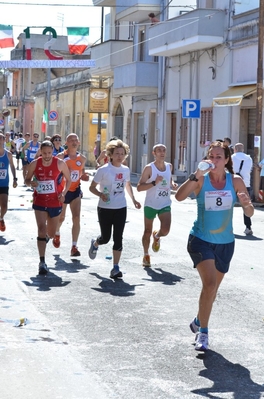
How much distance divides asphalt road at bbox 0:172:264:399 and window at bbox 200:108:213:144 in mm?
17786

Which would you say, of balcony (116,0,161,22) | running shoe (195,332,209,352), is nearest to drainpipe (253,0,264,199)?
balcony (116,0,161,22)

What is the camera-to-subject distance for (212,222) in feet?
23.8

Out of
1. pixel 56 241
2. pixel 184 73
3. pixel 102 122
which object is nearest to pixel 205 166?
pixel 56 241

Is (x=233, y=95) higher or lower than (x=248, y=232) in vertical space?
higher

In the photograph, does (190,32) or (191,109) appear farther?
(190,32)

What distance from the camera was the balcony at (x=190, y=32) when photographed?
3031cm

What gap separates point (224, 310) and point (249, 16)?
2074 cm

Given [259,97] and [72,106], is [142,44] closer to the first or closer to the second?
[72,106]

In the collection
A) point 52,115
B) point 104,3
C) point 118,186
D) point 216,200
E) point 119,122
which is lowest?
point 118,186

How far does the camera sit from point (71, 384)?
19.7 feet

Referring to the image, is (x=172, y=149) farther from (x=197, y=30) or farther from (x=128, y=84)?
(x=197, y=30)

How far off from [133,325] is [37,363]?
1.66 metres

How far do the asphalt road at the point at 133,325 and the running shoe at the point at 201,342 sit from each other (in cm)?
8

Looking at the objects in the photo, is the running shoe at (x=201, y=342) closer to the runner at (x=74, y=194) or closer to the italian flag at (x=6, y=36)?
the runner at (x=74, y=194)
